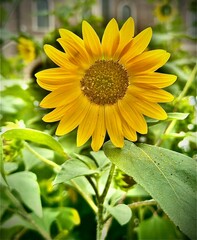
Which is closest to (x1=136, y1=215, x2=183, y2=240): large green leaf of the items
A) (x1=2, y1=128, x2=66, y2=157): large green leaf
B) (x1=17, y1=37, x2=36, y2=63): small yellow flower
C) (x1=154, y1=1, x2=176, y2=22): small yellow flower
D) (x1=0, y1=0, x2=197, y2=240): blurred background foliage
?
(x1=0, y1=0, x2=197, y2=240): blurred background foliage

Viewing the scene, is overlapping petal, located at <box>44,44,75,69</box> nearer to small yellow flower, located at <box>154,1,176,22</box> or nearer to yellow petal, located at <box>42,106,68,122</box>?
yellow petal, located at <box>42,106,68,122</box>

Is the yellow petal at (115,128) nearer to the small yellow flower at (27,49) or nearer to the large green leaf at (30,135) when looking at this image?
the large green leaf at (30,135)

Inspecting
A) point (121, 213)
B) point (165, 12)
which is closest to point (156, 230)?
point (121, 213)

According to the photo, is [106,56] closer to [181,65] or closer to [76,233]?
[76,233]

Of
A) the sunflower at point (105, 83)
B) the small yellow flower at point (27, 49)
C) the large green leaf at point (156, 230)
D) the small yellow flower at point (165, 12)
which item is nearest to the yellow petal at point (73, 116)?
the sunflower at point (105, 83)

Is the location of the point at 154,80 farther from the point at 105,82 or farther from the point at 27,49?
the point at 27,49

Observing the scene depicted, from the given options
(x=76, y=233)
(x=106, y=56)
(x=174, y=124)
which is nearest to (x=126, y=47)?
(x=106, y=56)
